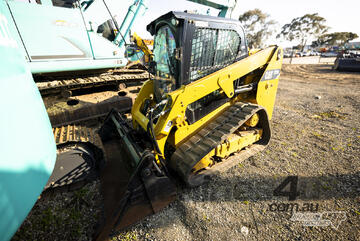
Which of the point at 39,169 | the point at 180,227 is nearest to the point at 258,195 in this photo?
Result: the point at 180,227

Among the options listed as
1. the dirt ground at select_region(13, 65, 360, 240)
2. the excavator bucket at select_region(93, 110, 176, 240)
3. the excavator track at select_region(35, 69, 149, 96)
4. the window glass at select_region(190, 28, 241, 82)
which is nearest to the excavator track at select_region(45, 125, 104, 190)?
the dirt ground at select_region(13, 65, 360, 240)

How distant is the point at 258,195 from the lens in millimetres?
2396

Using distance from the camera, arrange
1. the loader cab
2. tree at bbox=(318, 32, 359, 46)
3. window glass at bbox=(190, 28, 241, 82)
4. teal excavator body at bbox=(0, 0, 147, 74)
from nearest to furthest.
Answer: the loader cab
window glass at bbox=(190, 28, 241, 82)
teal excavator body at bbox=(0, 0, 147, 74)
tree at bbox=(318, 32, 359, 46)

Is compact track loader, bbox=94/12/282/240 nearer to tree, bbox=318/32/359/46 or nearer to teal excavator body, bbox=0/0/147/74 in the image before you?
teal excavator body, bbox=0/0/147/74

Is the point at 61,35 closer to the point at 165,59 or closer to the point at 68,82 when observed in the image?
the point at 68,82

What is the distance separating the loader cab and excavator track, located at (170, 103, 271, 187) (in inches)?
32.3

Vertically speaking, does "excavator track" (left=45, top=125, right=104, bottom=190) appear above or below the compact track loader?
below

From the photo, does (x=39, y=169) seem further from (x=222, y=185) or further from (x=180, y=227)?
(x=222, y=185)

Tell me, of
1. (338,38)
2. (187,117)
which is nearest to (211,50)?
(187,117)

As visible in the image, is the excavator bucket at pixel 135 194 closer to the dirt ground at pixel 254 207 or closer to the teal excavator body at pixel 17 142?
the dirt ground at pixel 254 207

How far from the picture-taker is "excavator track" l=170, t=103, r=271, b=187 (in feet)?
7.44

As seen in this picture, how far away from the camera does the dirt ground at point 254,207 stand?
1926 millimetres

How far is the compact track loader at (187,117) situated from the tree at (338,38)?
224 feet

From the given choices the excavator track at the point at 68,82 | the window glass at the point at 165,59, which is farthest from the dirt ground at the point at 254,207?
the excavator track at the point at 68,82
